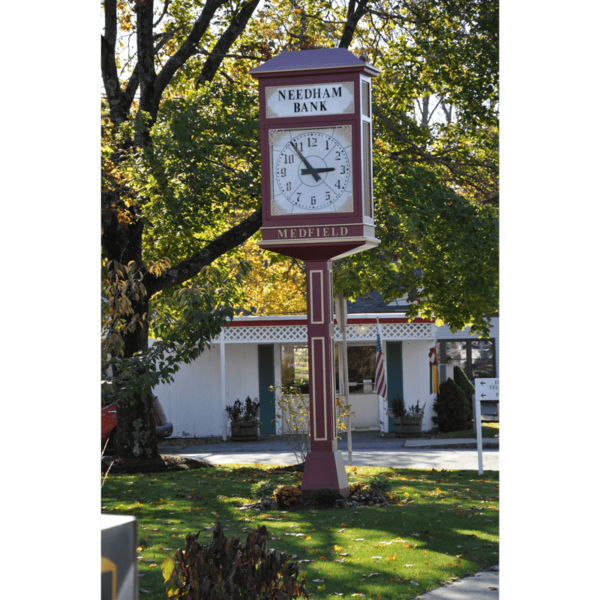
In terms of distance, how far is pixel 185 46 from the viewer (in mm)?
12812

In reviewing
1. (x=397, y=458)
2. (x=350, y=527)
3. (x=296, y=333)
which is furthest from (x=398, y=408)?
(x=350, y=527)

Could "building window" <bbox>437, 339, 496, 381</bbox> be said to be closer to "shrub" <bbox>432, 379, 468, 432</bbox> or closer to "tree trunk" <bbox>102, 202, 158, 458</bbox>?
"shrub" <bbox>432, 379, 468, 432</bbox>

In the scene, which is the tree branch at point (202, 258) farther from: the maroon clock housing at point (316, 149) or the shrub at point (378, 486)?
the shrub at point (378, 486)

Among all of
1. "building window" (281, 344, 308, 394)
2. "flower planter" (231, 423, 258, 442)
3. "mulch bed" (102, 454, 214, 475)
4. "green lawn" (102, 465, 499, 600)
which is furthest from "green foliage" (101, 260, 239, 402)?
"building window" (281, 344, 308, 394)

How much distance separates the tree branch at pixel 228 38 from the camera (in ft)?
42.3

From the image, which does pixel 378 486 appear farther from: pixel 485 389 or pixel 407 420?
pixel 407 420

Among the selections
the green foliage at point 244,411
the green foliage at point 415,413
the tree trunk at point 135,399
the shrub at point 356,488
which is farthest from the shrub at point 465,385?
the shrub at point 356,488

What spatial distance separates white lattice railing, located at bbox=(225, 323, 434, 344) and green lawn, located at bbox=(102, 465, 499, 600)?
835cm

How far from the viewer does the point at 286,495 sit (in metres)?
8.88

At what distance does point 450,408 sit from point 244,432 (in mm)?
5650

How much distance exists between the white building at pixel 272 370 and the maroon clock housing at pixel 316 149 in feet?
38.8
